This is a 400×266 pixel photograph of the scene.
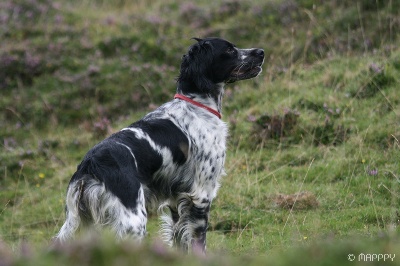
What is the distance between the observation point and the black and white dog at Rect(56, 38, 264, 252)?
15.5 ft

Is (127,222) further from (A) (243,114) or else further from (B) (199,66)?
(A) (243,114)

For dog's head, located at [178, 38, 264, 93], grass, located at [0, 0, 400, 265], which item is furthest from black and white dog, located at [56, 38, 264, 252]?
grass, located at [0, 0, 400, 265]

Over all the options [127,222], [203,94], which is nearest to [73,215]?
[127,222]

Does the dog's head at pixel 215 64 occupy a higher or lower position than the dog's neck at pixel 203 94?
higher

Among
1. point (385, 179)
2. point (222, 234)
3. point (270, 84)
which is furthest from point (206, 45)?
point (270, 84)

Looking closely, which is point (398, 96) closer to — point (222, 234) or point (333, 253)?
point (222, 234)

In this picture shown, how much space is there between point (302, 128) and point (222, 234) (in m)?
2.45

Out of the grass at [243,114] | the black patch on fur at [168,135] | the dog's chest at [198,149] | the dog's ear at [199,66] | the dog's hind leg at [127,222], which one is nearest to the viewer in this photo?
the dog's hind leg at [127,222]

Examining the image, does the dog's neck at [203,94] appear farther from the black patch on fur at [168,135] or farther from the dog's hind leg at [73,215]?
the dog's hind leg at [73,215]

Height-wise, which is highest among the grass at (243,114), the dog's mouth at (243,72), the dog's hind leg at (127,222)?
the dog's mouth at (243,72)

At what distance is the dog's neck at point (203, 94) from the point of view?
6.06 m

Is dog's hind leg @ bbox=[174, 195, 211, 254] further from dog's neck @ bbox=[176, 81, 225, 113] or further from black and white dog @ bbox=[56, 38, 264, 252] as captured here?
dog's neck @ bbox=[176, 81, 225, 113]

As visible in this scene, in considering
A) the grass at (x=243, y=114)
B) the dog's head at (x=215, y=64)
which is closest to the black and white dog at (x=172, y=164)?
the dog's head at (x=215, y=64)

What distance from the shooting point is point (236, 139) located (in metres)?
8.89
